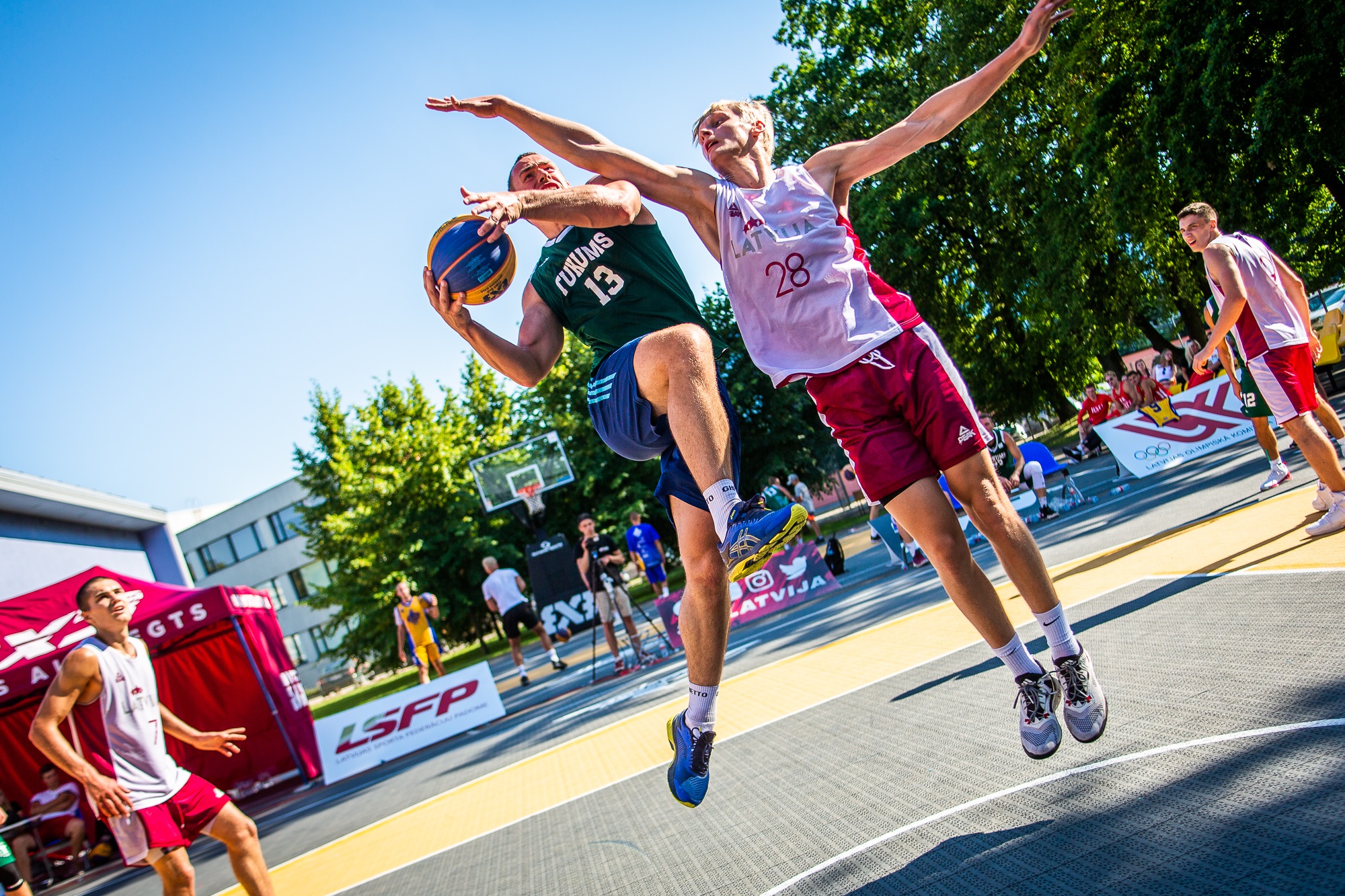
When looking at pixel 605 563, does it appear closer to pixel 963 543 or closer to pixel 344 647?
pixel 963 543

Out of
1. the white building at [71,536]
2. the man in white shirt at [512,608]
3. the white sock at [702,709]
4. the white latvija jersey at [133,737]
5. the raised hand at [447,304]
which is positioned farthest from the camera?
the white building at [71,536]

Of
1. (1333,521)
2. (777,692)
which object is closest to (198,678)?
(777,692)

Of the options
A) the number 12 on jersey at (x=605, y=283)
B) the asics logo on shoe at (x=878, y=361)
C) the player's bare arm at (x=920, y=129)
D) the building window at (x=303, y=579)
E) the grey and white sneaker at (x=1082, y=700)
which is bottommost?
the grey and white sneaker at (x=1082, y=700)

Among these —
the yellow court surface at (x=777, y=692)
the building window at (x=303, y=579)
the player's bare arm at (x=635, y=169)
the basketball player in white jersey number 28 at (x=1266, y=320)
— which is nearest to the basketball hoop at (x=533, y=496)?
the yellow court surface at (x=777, y=692)

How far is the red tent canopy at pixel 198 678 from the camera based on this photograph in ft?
36.2

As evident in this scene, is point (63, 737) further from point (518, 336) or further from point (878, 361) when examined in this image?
point (878, 361)

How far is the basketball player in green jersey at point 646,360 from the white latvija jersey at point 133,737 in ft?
10.00

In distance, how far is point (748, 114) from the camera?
3375 mm

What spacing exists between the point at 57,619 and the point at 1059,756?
12308 mm

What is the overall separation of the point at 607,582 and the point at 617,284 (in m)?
8.94

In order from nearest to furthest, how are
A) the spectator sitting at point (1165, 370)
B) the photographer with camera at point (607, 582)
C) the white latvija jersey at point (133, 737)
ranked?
the white latvija jersey at point (133, 737) < the photographer with camera at point (607, 582) < the spectator sitting at point (1165, 370)

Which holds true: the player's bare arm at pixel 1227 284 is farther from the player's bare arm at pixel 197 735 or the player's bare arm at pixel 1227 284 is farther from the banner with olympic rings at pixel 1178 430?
the banner with olympic rings at pixel 1178 430

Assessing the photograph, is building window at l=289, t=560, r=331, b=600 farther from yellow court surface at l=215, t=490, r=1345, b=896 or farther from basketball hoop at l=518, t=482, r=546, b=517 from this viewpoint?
yellow court surface at l=215, t=490, r=1345, b=896

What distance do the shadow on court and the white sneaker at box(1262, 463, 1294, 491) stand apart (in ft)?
17.6
